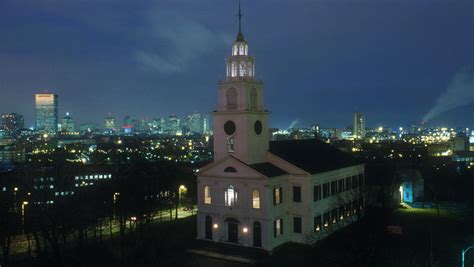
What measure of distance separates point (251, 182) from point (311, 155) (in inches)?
312

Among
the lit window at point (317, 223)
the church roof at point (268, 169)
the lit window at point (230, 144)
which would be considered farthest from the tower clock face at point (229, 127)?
the lit window at point (317, 223)

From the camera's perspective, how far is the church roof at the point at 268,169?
31.2 metres

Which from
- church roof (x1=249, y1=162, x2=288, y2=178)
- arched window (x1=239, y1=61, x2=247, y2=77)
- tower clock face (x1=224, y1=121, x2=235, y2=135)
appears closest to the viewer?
church roof (x1=249, y1=162, x2=288, y2=178)

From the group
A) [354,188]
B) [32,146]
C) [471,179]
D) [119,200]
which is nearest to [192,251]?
[119,200]

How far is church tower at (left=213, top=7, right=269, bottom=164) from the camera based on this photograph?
1287 inches

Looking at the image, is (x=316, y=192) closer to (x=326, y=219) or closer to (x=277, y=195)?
(x=326, y=219)

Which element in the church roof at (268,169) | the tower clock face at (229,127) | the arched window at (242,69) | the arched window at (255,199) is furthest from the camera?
the tower clock face at (229,127)

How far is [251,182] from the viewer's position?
31234 mm

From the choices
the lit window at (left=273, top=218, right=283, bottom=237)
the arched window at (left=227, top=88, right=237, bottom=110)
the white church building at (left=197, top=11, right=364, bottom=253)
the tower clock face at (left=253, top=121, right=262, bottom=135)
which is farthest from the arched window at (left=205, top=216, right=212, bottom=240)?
the arched window at (left=227, top=88, right=237, bottom=110)

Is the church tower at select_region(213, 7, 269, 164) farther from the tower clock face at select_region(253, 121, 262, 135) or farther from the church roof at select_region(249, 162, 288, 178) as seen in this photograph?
the church roof at select_region(249, 162, 288, 178)

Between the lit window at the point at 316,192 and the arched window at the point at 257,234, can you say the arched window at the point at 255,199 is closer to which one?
the arched window at the point at 257,234

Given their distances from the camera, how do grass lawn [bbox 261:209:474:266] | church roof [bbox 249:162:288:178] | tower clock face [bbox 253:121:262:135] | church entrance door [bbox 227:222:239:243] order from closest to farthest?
1. grass lawn [bbox 261:209:474:266]
2. church roof [bbox 249:162:288:178]
3. church entrance door [bbox 227:222:239:243]
4. tower clock face [bbox 253:121:262:135]

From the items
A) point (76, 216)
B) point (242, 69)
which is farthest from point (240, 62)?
point (76, 216)

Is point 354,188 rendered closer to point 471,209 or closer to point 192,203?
point 471,209
